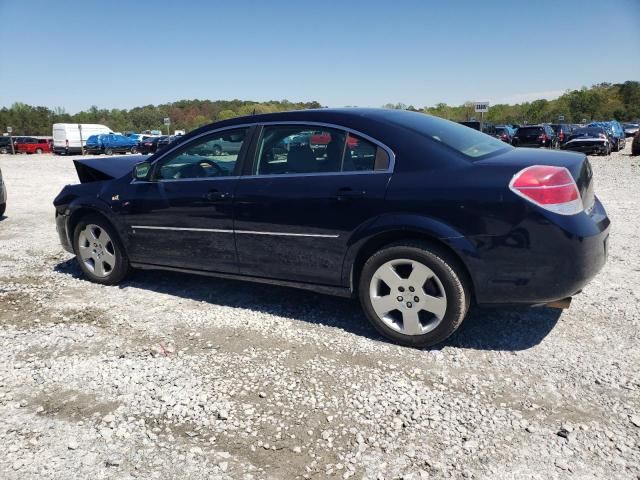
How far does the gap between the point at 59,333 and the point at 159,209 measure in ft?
4.33

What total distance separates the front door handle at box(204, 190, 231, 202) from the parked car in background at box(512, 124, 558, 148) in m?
24.9

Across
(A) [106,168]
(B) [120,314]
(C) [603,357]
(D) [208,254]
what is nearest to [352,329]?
(D) [208,254]

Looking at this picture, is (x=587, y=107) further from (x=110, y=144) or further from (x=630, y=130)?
(x=110, y=144)

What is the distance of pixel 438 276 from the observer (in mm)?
3199

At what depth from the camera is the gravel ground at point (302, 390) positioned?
2305 mm

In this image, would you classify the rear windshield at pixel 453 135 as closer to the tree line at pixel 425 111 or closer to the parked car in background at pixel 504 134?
the parked car in background at pixel 504 134

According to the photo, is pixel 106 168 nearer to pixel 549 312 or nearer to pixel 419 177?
pixel 419 177

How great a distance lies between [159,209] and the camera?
14.3 feet

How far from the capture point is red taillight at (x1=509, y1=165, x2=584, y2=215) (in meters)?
2.92

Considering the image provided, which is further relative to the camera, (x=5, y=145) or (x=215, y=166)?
(x=5, y=145)

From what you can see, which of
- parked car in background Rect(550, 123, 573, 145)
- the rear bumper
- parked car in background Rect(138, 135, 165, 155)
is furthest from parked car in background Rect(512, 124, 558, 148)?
parked car in background Rect(138, 135, 165, 155)

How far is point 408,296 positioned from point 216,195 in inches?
71.3

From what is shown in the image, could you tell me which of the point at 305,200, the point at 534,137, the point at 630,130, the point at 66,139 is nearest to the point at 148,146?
the point at 66,139

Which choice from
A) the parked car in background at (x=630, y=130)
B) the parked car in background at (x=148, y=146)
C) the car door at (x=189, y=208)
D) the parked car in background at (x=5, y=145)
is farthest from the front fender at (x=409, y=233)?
the parked car in background at (x=630, y=130)
